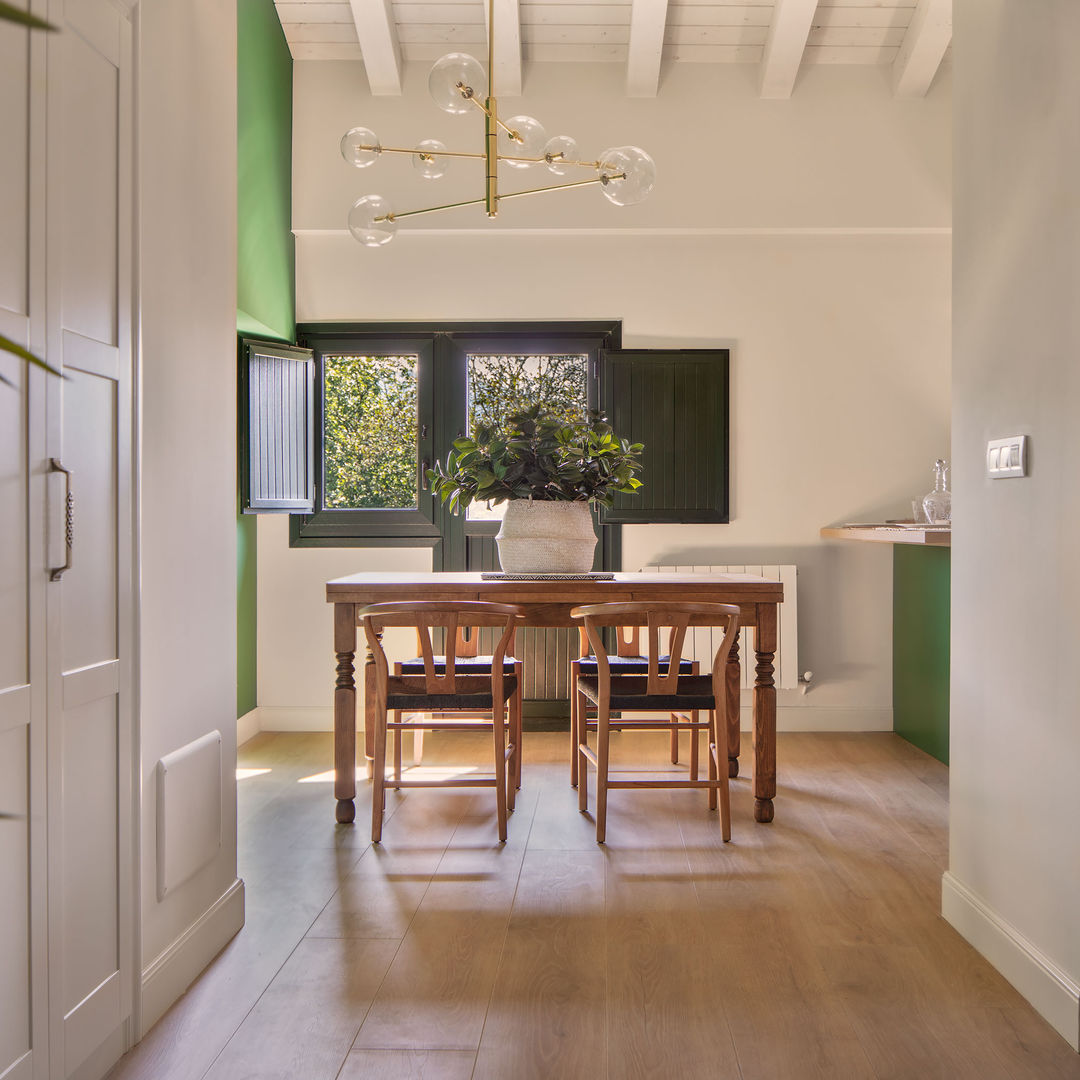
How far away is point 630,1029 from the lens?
1.88m

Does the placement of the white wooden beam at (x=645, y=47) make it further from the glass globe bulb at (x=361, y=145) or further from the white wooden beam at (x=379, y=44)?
the glass globe bulb at (x=361, y=145)

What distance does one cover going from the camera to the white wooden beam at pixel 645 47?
4.39m

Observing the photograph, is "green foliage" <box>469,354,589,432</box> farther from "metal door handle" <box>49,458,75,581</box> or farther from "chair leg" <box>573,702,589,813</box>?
"metal door handle" <box>49,458,75,581</box>

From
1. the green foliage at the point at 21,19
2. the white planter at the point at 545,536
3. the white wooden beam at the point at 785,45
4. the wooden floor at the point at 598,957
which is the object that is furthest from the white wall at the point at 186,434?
the white wooden beam at the point at 785,45

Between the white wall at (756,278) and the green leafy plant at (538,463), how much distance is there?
1.37m

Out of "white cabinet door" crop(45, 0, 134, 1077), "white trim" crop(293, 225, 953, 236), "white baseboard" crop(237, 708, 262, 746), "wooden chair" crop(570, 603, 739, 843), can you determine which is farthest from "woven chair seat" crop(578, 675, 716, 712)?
"white trim" crop(293, 225, 953, 236)

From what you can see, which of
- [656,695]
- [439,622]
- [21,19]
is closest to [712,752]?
[656,695]

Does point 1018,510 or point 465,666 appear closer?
point 1018,510

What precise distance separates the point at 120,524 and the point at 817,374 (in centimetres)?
384

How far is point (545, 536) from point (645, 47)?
260 centimetres

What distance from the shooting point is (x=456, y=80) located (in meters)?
2.85

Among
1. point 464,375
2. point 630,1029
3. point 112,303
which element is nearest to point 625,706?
point 630,1029

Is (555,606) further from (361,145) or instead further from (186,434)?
(361,145)

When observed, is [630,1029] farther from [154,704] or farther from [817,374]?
[817,374]
